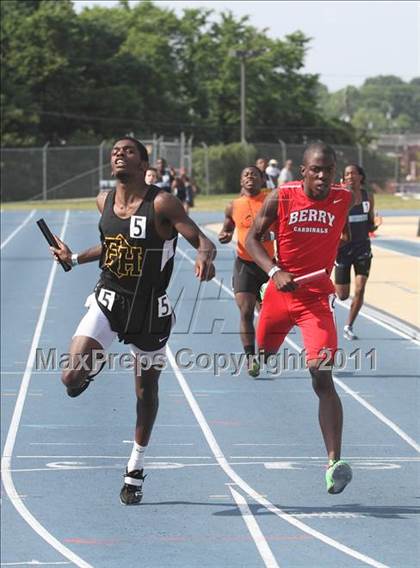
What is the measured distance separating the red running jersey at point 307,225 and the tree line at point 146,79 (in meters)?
61.3

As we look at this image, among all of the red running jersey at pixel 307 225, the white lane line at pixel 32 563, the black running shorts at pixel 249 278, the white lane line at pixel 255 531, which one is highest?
the red running jersey at pixel 307 225

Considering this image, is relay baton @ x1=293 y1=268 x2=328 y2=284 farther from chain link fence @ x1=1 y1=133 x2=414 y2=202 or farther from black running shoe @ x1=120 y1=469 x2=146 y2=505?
chain link fence @ x1=1 y1=133 x2=414 y2=202

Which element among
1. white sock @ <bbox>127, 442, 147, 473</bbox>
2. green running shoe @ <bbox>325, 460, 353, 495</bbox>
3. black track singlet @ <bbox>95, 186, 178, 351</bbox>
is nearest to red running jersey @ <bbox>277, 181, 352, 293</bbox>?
black track singlet @ <bbox>95, 186, 178, 351</bbox>

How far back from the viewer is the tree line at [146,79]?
76.8 meters

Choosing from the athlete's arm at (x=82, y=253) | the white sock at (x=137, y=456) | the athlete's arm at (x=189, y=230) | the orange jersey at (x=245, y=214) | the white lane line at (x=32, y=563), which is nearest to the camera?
the athlete's arm at (x=189, y=230)

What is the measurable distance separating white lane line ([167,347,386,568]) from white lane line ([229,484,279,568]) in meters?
0.12

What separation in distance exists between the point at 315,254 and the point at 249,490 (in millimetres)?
4728

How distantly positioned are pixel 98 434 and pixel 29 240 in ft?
83.7

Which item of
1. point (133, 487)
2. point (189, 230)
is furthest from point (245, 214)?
point (189, 230)

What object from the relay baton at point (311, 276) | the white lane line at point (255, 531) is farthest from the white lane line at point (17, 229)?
the relay baton at point (311, 276)

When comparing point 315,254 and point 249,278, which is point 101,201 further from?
point 249,278

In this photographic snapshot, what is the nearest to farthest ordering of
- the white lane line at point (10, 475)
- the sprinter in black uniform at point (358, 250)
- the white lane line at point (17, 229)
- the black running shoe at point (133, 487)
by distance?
the black running shoe at point (133, 487) < the white lane line at point (10, 475) < the sprinter in black uniform at point (358, 250) < the white lane line at point (17, 229)

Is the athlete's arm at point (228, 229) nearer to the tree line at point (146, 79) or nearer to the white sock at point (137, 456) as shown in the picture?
the white sock at point (137, 456)

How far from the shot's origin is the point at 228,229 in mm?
12031
